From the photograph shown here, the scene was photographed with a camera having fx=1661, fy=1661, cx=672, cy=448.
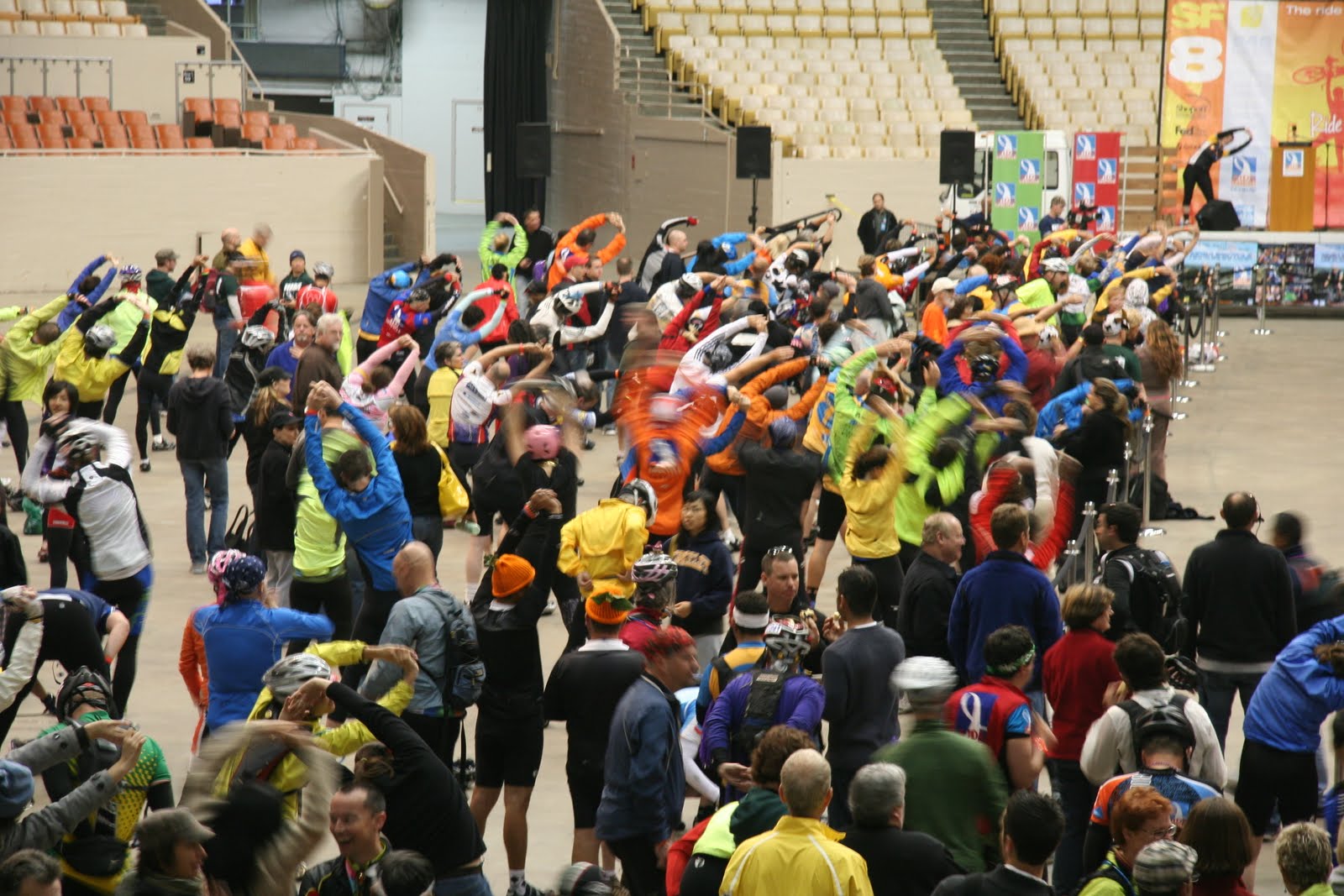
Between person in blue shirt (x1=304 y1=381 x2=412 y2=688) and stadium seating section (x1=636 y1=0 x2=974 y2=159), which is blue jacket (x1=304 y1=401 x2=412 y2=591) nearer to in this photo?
person in blue shirt (x1=304 y1=381 x2=412 y2=688)

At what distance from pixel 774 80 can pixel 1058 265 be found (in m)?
14.4

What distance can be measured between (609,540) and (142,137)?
18.1m

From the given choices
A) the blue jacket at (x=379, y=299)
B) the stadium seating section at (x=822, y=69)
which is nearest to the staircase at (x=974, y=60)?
the stadium seating section at (x=822, y=69)

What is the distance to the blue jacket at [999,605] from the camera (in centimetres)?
626

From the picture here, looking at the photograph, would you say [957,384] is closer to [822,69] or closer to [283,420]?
[283,420]

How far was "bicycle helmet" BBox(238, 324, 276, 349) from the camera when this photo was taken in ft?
35.7

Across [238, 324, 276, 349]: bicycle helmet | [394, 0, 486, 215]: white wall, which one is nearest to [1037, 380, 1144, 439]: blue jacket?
[238, 324, 276, 349]: bicycle helmet

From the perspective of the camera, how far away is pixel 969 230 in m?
18.4

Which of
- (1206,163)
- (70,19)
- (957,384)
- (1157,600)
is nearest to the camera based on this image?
(1157,600)

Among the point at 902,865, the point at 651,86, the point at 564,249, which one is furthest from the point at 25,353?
the point at 651,86

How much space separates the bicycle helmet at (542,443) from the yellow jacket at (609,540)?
3.57 feet

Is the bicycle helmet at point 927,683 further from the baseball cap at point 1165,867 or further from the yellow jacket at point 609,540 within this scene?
the yellow jacket at point 609,540

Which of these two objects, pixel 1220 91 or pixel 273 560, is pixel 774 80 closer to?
pixel 1220 91

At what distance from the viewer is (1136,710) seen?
206 inches
